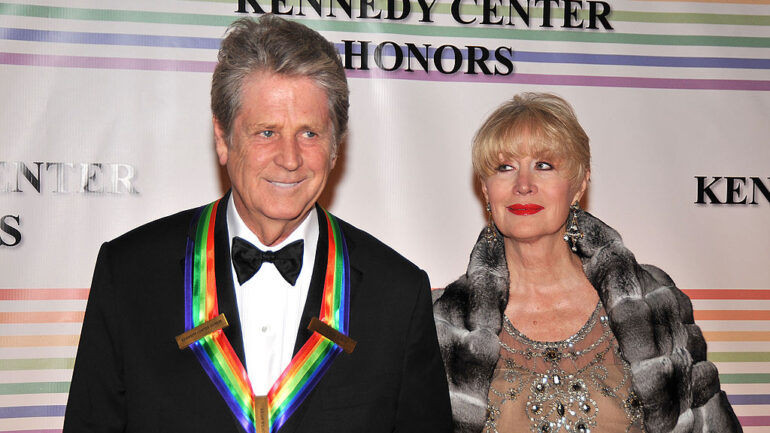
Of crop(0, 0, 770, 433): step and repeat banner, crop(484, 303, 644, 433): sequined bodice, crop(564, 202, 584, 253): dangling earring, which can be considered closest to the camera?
crop(484, 303, 644, 433): sequined bodice

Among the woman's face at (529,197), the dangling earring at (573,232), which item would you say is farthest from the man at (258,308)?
the dangling earring at (573,232)

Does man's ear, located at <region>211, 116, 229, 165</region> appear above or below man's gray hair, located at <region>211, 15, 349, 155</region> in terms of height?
below

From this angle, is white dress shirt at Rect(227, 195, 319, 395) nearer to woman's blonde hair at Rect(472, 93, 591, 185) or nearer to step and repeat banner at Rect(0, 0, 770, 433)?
woman's blonde hair at Rect(472, 93, 591, 185)

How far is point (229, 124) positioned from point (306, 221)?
33 centimetres

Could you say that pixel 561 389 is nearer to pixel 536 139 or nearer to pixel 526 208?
pixel 526 208

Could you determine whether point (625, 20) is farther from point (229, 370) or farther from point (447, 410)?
point (229, 370)

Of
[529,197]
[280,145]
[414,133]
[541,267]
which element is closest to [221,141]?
[280,145]

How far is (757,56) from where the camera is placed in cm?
345

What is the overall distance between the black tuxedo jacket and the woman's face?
534 millimetres

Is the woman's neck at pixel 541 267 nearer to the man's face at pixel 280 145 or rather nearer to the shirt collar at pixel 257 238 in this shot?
the shirt collar at pixel 257 238

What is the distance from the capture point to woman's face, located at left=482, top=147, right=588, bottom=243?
2.35 meters

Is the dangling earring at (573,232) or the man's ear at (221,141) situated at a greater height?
the man's ear at (221,141)

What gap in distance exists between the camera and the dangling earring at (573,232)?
2.49 metres

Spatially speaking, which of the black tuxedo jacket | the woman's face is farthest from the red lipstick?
the black tuxedo jacket
